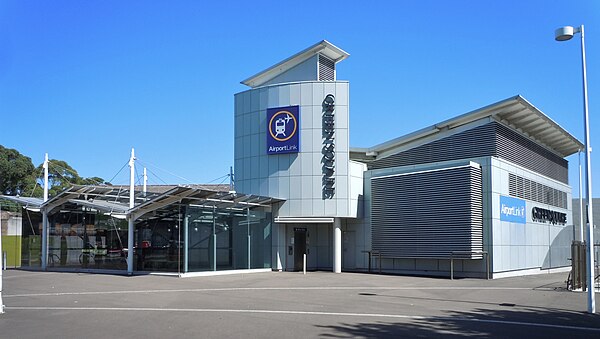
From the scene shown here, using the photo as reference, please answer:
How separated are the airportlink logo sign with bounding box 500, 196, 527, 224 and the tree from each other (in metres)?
45.3

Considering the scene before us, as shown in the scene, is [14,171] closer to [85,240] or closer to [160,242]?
[85,240]

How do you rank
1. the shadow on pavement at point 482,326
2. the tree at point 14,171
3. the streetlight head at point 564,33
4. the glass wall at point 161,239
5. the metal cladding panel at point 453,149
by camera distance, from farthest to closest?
1. the tree at point 14,171
2. the metal cladding panel at point 453,149
3. the glass wall at point 161,239
4. the streetlight head at point 564,33
5. the shadow on pavement at point 482,326

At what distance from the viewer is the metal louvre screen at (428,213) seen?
1049 inches

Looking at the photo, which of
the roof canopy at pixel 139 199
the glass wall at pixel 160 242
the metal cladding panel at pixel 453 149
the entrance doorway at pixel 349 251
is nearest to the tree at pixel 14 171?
the roof canopy at pixel 139 199

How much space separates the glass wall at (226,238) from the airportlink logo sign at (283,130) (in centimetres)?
348

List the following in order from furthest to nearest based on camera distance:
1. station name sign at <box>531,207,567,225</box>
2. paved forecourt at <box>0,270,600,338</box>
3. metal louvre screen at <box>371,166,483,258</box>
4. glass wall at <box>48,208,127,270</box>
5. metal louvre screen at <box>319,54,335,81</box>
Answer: station name sign at <box>531,207,567,225</box>, metal louvre screen at <box>319,54,335,81</box>, glass wall at <box>48,208,127,270</box>, metal louvre screen at <box>371,166,483,258</box>, paved forecourt at <box>0,270,600,338</box>

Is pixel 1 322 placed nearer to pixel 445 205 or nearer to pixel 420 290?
pixel 420 290

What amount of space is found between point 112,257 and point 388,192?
46.9 feet

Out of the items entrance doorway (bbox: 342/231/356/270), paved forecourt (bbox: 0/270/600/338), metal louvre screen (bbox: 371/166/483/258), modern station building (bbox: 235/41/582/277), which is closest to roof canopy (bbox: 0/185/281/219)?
modern station building (bbox: 235/41/582/277)

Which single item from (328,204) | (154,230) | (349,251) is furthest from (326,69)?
(154,230)

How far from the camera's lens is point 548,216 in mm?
34594

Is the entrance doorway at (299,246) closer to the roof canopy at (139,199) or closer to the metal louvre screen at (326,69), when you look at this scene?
the roof canopy at (139,199)

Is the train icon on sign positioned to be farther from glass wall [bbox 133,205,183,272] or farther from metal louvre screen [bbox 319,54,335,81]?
glass wall [bbox 133,205,183,272]

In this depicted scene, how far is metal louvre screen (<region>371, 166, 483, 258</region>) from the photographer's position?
26641mm
